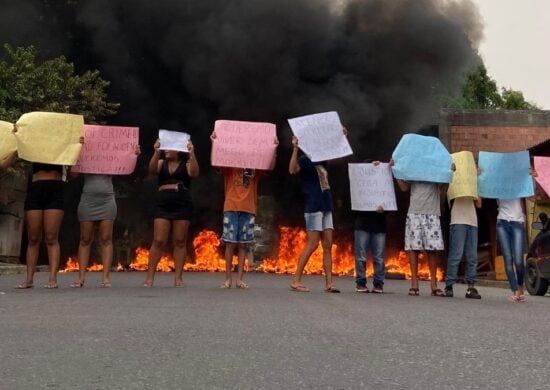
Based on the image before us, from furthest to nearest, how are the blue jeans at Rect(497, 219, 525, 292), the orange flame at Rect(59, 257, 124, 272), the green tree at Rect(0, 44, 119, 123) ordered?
1. the orange flame at Rect(59, 257, 124, 272)
2. the green tree at Rect(0, 44, 119, 123)
3. the blue jeans at Rect(497, 219, 525, 292)

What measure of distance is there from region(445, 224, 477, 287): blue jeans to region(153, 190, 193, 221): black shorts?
3.15 metres

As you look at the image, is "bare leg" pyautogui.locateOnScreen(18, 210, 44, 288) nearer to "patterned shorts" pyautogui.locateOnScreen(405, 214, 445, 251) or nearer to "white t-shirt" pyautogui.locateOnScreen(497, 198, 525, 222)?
"patterned shorts" pyautogui.locateOnScreen(405, 214, 445, 251)

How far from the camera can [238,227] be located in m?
8.27

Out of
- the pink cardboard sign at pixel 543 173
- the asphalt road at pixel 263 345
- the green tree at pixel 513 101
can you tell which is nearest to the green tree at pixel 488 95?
the green tree at pixel 513 101

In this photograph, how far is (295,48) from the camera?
65.9 ft

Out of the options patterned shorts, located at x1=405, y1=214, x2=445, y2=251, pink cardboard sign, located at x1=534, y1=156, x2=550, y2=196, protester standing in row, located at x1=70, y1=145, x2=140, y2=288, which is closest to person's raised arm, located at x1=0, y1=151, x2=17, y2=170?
protester standing in row, located at x1=70, y1=145, x2=140, y2=288

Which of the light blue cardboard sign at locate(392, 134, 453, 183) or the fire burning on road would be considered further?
the fire burning on road

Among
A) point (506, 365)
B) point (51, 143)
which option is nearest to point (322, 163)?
point (51, 143)

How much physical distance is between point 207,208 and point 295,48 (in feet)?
17.1

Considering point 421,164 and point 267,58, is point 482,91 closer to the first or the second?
point 267,58

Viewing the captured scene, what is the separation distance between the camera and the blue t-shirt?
7973 mm

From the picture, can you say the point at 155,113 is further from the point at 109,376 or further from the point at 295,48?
the point at 109,376

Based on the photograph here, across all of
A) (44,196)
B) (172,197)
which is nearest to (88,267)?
(172,197)

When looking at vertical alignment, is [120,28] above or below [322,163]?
above
